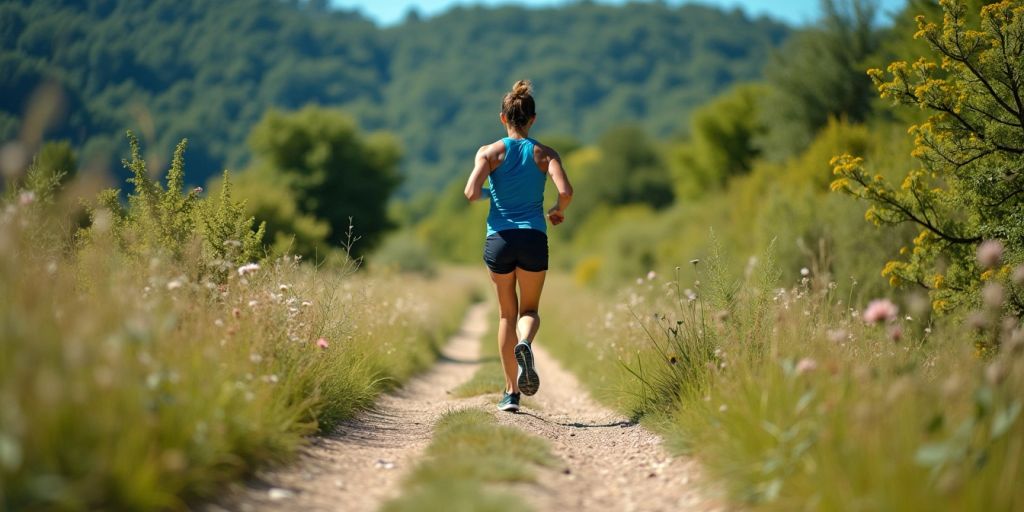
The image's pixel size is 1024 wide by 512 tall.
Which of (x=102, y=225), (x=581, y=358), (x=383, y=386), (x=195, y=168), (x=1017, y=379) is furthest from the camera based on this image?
(x=195, y=168)

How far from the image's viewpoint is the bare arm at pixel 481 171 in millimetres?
6766

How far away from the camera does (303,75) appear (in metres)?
116

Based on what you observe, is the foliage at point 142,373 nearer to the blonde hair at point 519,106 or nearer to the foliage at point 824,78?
the blonde hair at point 519,106

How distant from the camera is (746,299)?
21.7 ft

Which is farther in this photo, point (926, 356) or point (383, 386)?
point (383, 386)

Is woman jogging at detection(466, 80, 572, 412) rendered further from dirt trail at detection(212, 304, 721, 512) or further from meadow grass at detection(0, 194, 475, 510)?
meadow grass at detection(0, 194, 475, 510)

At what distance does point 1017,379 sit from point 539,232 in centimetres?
385

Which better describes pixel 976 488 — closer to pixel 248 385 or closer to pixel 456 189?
pixel 248 385

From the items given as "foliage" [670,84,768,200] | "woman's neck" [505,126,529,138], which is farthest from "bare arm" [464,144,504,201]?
"foliage" [670,84,768,200]

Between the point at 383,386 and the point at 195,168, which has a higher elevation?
the point at 195,168

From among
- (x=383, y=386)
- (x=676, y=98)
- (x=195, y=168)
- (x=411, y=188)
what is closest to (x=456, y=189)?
(x=411, y=188)

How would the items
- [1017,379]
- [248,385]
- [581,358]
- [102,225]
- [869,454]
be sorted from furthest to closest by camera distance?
1. [581,358]
2. [248,385]
3. [102,225]
4. [1017,379]
5. [869,454]

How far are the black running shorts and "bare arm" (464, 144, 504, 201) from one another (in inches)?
15.4

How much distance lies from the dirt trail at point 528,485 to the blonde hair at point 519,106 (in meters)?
2.57
